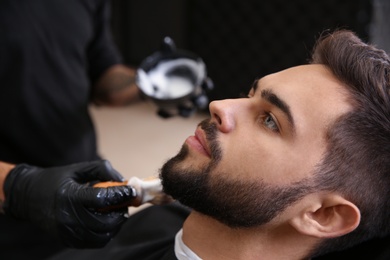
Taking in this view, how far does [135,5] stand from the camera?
422 cm

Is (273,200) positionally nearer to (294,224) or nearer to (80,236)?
(294,224)

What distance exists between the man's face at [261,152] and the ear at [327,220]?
1.9 inches

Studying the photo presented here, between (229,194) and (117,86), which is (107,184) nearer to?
(229,194)

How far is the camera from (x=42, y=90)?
6.44ft

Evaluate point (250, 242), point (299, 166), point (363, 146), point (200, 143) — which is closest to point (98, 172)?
point (200, 143)

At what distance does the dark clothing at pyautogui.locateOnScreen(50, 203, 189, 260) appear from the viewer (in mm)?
1568

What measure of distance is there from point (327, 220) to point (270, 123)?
272 mm

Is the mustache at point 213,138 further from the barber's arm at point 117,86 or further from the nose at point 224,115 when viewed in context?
the barber's arm at point 117,86

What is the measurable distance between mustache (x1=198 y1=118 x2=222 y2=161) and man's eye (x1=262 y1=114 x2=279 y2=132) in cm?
12

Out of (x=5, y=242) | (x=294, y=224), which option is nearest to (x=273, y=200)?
(x=294, y=224)

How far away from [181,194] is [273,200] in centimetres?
22

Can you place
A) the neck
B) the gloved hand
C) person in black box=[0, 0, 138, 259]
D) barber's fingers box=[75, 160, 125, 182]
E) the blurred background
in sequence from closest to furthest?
the neck
the gloved hand
barber's fingers box=[75, 160, 125, 182]
person in black box=[0, 0, 138, 259]
the blurred background

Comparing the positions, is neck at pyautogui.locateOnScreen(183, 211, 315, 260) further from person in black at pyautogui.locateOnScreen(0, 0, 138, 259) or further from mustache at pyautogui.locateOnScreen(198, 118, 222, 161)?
person in black at pyautogui.locateOnScreen(0, 0, 138, 259)

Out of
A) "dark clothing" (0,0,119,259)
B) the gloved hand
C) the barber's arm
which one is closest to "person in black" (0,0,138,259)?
"dark clothing" (0,0,119,259)
